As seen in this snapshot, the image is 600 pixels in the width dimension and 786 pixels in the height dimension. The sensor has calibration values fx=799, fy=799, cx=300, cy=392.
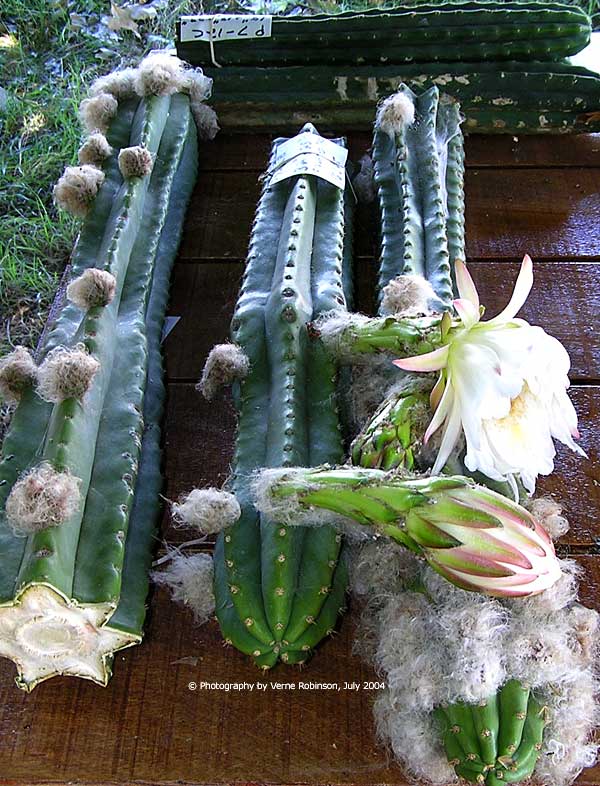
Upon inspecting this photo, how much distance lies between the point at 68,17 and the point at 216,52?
1.22 m

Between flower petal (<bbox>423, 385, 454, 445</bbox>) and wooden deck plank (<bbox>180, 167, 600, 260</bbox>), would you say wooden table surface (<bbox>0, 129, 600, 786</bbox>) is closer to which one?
wooden deck plank (<bbox>180, 167, 600, 260</bbox>)

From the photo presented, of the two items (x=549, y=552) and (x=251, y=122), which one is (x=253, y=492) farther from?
(x=251, y=122)

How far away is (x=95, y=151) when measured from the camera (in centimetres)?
164

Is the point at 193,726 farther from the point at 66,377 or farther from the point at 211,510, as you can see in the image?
the point at 66,377

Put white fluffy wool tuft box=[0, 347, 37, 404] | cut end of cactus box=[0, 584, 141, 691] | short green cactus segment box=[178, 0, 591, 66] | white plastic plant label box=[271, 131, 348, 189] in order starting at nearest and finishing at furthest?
1. cut end of cactus box=[0, 584, 141, 691]
2. white fluffy wool tuft box=[0, 347, 37, 404]
3. white plastic plant label box=[271, 131, 348, 189]
4. short green cactus segment box=[178, 0, 591, 66]

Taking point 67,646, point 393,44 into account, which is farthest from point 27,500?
point 393,44

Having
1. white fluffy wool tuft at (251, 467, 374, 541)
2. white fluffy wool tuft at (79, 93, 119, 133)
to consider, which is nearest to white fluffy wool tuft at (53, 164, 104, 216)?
white fluffy wool tuft at (79, 93, 119, 133)

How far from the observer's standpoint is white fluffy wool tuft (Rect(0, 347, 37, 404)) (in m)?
1.27

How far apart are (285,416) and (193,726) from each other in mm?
464

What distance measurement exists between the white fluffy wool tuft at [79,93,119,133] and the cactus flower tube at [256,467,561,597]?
1.12m

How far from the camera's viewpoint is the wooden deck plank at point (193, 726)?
1.09 metres

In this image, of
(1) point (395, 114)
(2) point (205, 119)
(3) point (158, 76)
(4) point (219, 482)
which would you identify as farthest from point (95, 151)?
(4) point (219, 482)

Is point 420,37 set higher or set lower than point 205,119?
higher

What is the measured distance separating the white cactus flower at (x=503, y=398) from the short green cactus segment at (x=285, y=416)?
→ 228 millimetres
